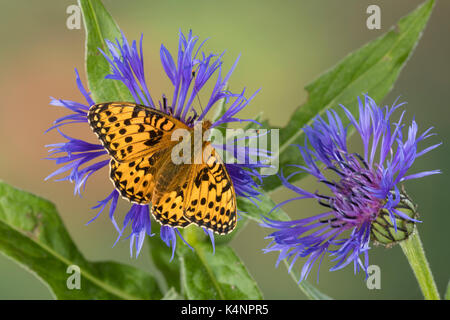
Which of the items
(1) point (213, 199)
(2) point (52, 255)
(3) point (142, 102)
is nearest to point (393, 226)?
(1) point (213, 199)

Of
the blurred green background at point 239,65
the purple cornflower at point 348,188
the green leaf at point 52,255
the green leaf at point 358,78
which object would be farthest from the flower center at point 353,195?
the blurred green background at point 239,65

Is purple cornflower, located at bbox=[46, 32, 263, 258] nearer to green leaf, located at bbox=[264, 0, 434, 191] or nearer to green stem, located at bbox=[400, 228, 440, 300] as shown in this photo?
green leaf, located at bbox=[264, 0, 434, 191]

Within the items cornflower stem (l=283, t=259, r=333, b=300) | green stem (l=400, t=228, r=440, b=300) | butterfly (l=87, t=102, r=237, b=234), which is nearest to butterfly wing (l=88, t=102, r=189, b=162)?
butterfly (l=87, t=102, r=237, b=234)

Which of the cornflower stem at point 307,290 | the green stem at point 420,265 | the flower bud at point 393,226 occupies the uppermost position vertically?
the flower bud at point 393,226

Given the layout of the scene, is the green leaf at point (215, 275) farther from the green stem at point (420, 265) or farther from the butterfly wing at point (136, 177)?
the green stem at point (420, 265)

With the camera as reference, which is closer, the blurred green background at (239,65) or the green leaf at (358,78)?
the green leaf at (358,78)

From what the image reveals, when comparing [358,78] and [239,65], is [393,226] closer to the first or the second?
[358,78]
